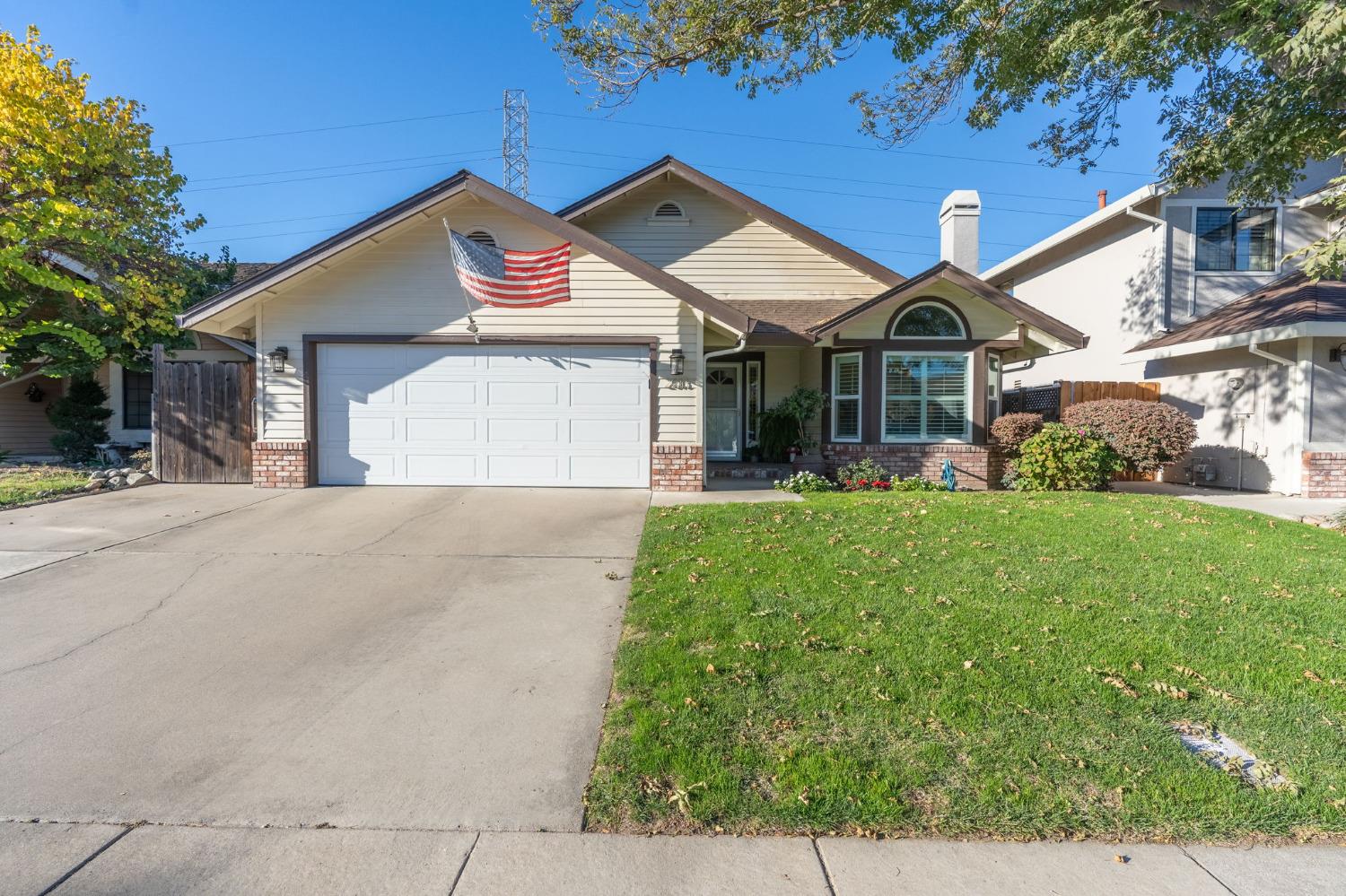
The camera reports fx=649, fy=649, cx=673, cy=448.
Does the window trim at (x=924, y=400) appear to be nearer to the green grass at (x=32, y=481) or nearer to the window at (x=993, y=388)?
the window at (x=993, y=388)

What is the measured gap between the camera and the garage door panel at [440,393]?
10.4 metres

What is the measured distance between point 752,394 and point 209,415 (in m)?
9.61

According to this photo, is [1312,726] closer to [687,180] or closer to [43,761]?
[43,761]

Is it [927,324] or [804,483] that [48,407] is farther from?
[927,324]

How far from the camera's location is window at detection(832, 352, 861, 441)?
1182cm

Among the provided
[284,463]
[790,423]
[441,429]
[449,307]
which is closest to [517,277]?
[449,307]

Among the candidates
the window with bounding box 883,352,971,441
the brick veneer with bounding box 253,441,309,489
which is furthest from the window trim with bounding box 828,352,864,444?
the brick veneer with bounding box 253,441,309,489

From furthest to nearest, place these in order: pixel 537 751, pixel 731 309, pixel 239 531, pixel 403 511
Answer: pixel 731 309, pixel 403 511, pixel 239 531, pixel 537 751

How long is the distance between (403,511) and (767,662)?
633cm

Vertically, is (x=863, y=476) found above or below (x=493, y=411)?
below

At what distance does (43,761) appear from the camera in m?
3.07

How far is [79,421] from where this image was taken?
13.5 m

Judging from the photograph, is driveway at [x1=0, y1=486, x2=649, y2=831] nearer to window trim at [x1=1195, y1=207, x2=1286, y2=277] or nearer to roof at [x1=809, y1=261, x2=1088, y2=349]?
roof at [x1=809, y1=261, x2=1088, y2=349]

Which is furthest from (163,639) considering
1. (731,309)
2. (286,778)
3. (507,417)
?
(731,309)
